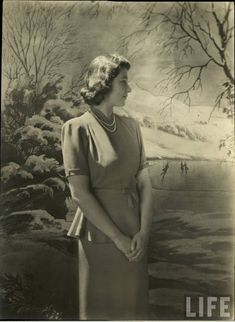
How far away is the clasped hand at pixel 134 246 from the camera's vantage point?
2.54 metres

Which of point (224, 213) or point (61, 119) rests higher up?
point (61, 119)

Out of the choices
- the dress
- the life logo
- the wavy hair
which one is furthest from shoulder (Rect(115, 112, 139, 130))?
the life logo

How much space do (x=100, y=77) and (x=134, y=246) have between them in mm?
921

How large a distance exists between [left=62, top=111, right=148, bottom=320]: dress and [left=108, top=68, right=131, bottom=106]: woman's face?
80mm

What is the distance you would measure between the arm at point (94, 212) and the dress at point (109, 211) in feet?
0.08

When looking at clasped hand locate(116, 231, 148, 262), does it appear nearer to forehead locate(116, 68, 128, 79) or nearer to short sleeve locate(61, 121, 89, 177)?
short sleeve locate(61, 121, 89, 177)

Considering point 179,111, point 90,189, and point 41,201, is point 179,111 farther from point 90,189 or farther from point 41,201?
point 41,201

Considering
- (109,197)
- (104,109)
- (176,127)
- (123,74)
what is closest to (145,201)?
(109,197)

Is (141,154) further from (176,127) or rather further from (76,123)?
(76,123)

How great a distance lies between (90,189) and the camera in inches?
101

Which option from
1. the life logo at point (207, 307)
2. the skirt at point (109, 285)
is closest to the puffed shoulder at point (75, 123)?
the skirt at point (109, 285)

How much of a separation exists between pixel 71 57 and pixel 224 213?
1.18m

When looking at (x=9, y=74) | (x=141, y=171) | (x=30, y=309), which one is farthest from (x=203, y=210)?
(x=9, y=74)

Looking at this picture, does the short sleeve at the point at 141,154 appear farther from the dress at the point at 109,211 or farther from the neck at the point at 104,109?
the neck at the point at 104,109
